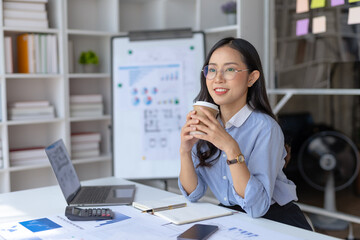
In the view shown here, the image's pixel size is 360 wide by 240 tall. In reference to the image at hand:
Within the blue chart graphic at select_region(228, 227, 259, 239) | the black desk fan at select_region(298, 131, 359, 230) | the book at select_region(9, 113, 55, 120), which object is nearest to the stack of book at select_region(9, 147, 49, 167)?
the book at select_region(9, 113, 55, 120)

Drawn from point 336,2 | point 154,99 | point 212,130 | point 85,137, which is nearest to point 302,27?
point 336,2

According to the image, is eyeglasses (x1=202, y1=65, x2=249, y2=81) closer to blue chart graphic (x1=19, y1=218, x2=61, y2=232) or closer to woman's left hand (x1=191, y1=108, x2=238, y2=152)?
woman's left hand (x1=191, y1=108, x2=238, y2=152)

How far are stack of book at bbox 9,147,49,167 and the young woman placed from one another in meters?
1.96

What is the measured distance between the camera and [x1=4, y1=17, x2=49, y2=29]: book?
3201mm

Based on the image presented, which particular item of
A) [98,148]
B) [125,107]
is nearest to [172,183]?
[98,148]

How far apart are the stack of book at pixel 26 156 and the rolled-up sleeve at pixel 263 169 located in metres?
2.21

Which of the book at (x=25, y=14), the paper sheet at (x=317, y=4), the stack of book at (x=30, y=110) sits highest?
the book at (x=25, y=14)

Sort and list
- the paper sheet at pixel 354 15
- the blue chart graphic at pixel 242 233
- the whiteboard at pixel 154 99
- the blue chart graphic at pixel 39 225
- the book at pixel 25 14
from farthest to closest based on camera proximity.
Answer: the whiteboard at pixel 154 99
the book at pixel 25 14
the paper sheet at pixel 354 15
the blue chart graphic at pixel 39 225
the blue chart graphic at pixel 242 233

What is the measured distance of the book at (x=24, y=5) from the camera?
3.21 m

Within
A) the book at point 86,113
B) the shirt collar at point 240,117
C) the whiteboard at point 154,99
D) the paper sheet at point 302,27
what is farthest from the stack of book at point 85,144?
the shirt collar at point 240,117

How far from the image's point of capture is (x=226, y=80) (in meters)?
1.62

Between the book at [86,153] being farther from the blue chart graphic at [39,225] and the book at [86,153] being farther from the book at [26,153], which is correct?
the blue chart graphic at [39,225]

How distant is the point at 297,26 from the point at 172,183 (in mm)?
1794

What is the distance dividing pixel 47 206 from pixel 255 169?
83 centimetres
